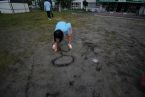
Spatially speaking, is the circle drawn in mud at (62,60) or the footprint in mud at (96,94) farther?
the circle drawn in mud at (62,60)

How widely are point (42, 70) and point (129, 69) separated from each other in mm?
2420

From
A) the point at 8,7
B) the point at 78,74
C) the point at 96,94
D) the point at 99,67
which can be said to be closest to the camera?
the point at 96,94

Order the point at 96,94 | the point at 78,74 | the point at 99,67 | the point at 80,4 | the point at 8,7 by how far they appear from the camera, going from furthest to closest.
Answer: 1. the point at 80,4
2. the point at 8,7
3. the point at 99,67
4. the point at 78,74
5. the point at 96,94

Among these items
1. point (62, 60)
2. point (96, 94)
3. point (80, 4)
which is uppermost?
point (80, 4)

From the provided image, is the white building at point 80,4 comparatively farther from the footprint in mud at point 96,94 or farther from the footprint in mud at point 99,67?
the footprint in mud at point 96,94

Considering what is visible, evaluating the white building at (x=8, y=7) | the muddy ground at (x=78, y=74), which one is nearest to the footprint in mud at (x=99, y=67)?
the muddy ground at (x=78, y=74)

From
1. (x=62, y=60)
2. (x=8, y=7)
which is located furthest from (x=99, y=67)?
(x=8, y=7)

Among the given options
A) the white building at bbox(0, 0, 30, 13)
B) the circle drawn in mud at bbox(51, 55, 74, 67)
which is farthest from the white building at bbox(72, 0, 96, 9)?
the circle drawn in mud at bbox(51, 55, 74, 67)

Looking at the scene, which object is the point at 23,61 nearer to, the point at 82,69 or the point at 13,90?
the point at 13,90

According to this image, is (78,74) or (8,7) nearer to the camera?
(78,74)

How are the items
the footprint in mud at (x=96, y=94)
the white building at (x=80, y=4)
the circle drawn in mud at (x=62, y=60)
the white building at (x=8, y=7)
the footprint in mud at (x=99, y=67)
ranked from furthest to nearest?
1. the white building at (x=80, y=4)
2. the white building at (x=8, y=7)
3. the circle drawn in mud at (x=62, y=60)
4. the footprint in mud at (x=99, y=67)
5. the footprint in mud at (x=96, y=94)

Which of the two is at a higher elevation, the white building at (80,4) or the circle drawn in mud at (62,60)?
the white building at (80,4)

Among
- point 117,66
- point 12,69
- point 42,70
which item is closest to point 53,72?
point 42,70

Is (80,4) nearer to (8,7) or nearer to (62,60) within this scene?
(8,7)
